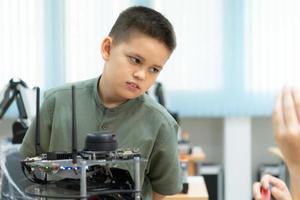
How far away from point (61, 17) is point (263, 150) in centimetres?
202

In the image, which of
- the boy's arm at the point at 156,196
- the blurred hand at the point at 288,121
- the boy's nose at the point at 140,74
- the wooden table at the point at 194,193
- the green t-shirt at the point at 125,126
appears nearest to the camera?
the blurred hand at the point at 288,121

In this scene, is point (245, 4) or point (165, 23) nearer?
point (165, 23)

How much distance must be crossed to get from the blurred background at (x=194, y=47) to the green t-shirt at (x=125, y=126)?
101 inches

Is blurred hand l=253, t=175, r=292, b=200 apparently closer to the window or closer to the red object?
the red object

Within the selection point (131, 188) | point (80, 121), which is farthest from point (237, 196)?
point (131, 188)

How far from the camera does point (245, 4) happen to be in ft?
12.8

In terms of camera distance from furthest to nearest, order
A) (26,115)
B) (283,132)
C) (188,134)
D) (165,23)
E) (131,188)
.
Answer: (188,134)
(26,115)
(165,23)
(131,188)
(283,132)

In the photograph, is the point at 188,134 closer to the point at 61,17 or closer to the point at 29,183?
the point at 61,17

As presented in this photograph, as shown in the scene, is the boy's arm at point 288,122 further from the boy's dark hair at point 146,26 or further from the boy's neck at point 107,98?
the boy's neck at point 107,98

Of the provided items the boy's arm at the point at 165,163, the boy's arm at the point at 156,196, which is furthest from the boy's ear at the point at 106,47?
the boy's arm at the point at 156,196

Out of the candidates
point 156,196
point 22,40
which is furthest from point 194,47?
point 156,196

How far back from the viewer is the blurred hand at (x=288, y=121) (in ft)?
2.27

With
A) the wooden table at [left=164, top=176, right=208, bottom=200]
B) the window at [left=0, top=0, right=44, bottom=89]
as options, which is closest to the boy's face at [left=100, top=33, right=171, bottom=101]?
the wooden table at [left=164, top=176, right=208, bottom=200]

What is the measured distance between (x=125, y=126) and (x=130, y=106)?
60 mm
